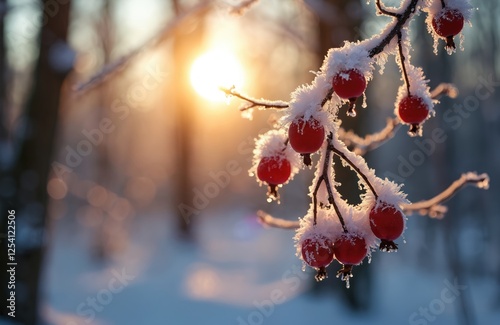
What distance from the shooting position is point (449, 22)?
3.88 feet

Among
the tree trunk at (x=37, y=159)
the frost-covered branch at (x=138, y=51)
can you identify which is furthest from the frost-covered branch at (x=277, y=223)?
the tree trunk at (x=37, y=159)

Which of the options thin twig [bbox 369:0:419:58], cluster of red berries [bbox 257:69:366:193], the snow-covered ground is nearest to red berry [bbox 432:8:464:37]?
thin twig [bbox 369:0:419:58]

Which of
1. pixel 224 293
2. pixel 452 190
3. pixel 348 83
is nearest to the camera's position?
pixel 348 83

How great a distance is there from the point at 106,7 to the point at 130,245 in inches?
304

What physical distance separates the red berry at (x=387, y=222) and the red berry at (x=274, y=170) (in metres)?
0.25

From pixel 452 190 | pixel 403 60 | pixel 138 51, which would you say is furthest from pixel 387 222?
pixel 138 51

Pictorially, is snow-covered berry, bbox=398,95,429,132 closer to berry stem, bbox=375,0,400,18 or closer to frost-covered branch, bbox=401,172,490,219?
berry stem, bbox=375,0,400,18

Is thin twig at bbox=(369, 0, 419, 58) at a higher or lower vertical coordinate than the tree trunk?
lower

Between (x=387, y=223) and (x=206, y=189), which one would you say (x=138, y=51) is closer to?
(x=387, y=223)

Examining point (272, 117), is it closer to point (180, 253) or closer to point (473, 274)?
point (473, 274)

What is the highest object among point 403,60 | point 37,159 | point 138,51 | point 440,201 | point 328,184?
point 37,159

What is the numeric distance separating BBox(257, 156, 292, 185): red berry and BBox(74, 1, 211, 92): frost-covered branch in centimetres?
118

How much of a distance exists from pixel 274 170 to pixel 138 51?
4.06 ft

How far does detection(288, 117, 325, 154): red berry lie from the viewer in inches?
41.6
